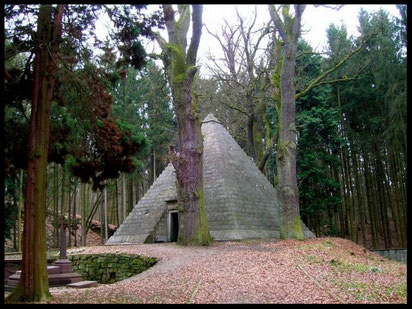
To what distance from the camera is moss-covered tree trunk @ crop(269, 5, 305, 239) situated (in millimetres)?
13812

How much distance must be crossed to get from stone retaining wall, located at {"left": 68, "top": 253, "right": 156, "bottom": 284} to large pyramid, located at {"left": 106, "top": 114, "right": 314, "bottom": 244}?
129 inches

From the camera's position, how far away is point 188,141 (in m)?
13.9

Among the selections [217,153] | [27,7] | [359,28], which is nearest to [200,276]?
[27,7]

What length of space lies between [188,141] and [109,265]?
513cm

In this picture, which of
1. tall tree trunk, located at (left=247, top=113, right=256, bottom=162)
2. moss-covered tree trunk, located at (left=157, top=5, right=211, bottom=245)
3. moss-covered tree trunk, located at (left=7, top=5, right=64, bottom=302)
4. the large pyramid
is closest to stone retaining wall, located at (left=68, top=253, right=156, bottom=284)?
moss-covered tree trunk, located at (left=157, top=5, right=211, bottom=245)

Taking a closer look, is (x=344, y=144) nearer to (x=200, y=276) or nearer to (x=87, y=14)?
(x=200, y=276)

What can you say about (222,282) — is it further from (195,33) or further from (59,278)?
(195,33)

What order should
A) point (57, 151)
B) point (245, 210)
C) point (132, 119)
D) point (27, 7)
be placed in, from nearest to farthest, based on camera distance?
point (27, 7) → point (57, 151) → point (245, 210) → point (132, 119)

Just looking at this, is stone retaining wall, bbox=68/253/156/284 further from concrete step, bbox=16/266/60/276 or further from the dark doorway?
the dark doorway

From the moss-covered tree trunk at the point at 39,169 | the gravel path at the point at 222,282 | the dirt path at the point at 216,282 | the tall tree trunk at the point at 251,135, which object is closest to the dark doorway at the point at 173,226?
the gravel path at the point at 222,282

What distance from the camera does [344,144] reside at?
21266 mm

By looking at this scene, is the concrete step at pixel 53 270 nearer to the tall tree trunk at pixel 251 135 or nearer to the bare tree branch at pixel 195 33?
the bare tree branch at pixel 195 33

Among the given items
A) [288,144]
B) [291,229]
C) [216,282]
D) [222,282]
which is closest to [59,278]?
[216,282]

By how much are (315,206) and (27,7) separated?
1737cm
